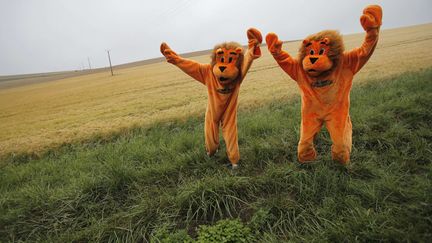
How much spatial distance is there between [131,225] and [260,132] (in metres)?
2.82

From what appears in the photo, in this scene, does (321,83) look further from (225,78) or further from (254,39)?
(225,78)

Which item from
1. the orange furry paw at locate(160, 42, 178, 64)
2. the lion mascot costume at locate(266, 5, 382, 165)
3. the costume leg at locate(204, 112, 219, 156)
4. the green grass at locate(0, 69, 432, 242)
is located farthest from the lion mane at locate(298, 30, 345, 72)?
the orange furry paw at locate(160, 42, 178, 64)

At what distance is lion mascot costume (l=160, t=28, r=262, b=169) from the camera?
10.2 feet

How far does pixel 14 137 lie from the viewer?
282 inches

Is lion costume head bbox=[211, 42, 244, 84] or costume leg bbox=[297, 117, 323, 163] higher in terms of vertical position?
lion costume head bbox=[211, 42, 244, 84]

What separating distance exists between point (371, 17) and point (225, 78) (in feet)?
5.84

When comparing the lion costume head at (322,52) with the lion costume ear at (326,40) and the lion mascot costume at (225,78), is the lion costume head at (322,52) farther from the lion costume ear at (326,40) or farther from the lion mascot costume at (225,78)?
the lion mascot costume at (225,78)

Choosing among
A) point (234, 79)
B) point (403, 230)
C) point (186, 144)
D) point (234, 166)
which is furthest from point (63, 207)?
point (403, 230)

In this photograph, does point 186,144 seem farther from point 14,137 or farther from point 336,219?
point 14,137

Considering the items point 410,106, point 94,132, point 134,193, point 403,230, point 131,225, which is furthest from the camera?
point 94,132

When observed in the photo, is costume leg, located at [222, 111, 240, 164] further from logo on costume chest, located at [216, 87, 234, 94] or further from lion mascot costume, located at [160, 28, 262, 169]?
logo on costume chest, located at [216, 87, 234, 94]

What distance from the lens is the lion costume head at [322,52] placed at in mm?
2696

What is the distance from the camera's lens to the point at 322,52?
2.77 m

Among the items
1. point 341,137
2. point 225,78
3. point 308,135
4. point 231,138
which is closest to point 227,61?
point 225,78
